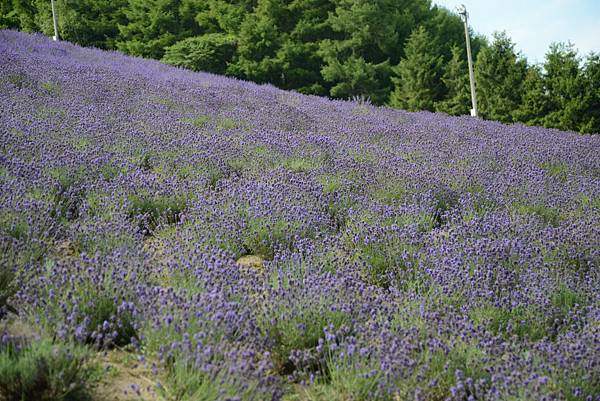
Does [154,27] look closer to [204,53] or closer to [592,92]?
[204,53]

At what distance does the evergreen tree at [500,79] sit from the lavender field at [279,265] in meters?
13.0

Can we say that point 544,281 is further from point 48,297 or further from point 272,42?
point 272,42

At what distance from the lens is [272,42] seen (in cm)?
2183

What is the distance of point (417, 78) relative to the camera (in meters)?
21.2

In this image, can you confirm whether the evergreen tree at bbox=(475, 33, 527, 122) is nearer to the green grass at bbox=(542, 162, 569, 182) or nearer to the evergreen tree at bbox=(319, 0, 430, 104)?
the evergreen tree at bbox=(319, 0, 430, 104)

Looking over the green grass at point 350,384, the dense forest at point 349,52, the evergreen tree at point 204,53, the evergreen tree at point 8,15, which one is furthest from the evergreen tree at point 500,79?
the evergreen tree at point 8,15

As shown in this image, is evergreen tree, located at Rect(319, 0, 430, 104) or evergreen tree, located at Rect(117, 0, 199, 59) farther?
evergreen tree, located at Rect(117, 0, 199, 59)

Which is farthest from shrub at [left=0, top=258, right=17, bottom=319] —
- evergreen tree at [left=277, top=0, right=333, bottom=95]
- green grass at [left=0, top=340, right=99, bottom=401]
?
evergreen tree at [left=277, top=0, right=333, bottom=95]

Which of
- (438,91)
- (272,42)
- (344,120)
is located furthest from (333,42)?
(344,120)

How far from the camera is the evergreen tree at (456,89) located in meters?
20.7

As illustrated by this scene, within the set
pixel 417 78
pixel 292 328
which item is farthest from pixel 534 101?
pixel 292 328

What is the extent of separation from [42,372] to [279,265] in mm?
1504

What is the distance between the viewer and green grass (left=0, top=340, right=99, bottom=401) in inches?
72.4

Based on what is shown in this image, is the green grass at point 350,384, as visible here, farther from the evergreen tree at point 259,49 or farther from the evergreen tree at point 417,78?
the evergreen tree at point 259,49
